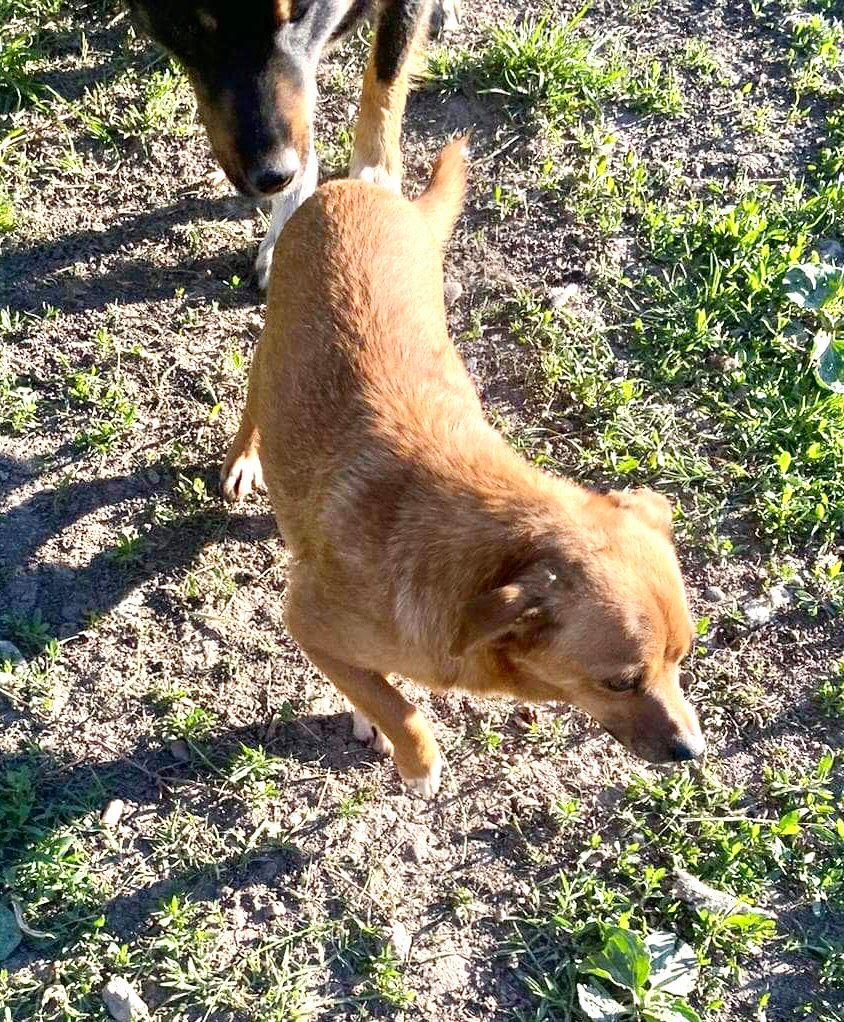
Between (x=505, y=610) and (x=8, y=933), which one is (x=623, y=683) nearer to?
(x=505, y=610)

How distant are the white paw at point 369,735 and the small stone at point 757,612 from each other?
1.64 m

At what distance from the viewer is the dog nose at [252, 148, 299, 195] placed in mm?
3705

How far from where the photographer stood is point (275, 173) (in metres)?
3.71

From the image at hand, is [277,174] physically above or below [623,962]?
above

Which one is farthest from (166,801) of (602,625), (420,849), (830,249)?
(830,249)

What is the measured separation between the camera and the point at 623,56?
5.46 m

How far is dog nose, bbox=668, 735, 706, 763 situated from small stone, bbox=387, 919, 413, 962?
3.76 ft

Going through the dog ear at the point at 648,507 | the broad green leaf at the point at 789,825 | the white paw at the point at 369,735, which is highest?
the dog ear at the point at 648,507

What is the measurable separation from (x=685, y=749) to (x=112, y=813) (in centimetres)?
203

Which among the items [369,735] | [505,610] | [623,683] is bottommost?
[369,735]

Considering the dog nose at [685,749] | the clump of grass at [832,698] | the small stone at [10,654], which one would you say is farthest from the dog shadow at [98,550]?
the clump of grass at [832,698]

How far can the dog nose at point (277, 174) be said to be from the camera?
371 centimetres

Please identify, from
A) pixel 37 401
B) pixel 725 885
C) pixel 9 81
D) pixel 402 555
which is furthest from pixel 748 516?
pixel 9 81

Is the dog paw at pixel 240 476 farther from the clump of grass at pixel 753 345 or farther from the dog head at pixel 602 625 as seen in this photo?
the clump of grass at pixel 753 345
